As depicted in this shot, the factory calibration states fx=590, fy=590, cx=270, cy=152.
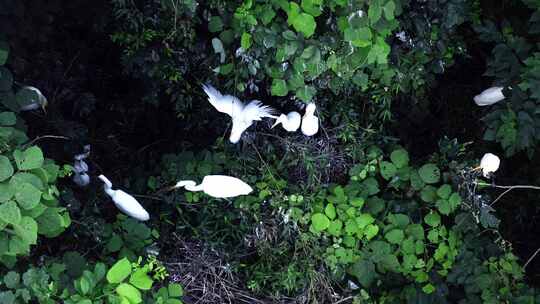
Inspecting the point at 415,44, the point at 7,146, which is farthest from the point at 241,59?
the point at 7,146

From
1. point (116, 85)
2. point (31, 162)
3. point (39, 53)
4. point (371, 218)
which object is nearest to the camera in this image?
point (31, 162)

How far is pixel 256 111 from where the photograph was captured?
175 centimetres

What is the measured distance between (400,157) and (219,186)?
1.96ft

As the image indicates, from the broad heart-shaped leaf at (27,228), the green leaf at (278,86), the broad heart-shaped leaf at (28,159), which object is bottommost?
the green leaf at (278,86)

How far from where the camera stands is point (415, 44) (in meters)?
1.82

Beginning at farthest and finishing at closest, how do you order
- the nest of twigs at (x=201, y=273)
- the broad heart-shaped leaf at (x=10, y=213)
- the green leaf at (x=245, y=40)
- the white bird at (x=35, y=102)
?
the nest of twigs at (x=201, y=273)
the green leaf at (x=245, y=40)
the white bird at (x=35, y=102)
the broad heart-shaped leaf at (x=10, y=213)

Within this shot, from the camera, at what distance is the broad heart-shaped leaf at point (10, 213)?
1.09m

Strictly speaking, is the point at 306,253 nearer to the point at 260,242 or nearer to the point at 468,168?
the point at 260,242

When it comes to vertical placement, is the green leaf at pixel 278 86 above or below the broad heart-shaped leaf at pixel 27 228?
below

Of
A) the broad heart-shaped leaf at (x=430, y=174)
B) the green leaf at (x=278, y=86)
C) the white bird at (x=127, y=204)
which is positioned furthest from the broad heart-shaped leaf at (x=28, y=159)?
the broad heart-shaped leaf at (x=430, y=174)

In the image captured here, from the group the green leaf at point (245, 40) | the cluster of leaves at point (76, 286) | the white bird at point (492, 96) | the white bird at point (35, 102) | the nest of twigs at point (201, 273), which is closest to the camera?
the cluster of leaves at point (76, 286)

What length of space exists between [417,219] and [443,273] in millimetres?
182

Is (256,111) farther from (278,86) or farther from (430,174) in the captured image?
(430,174)

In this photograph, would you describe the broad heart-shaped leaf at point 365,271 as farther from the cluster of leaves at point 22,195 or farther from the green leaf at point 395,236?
the cluster of leaves at point 22,195
